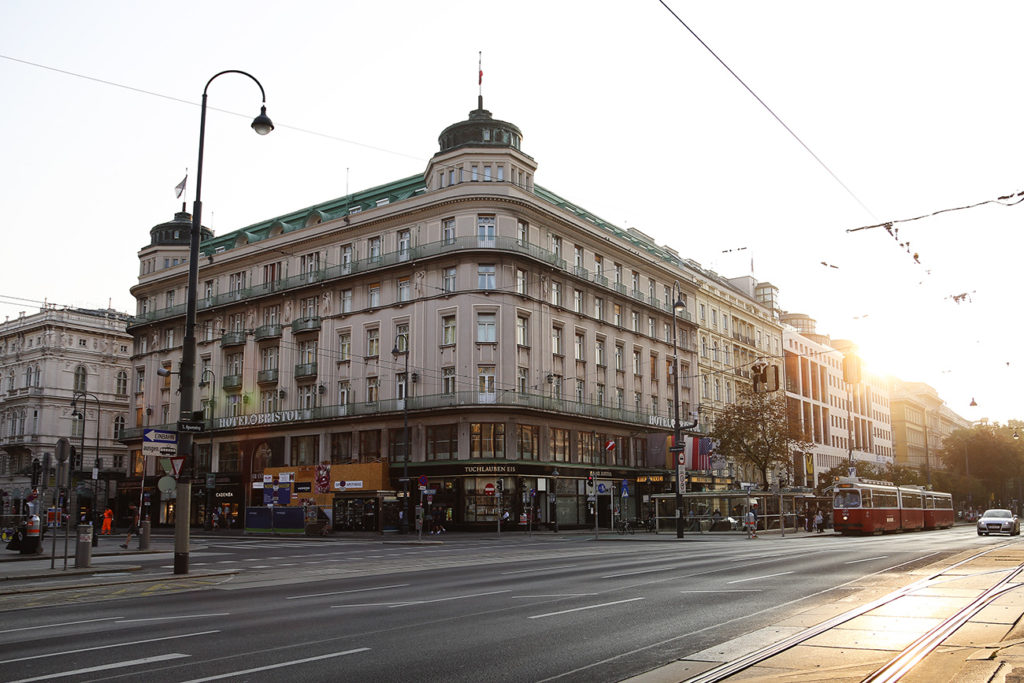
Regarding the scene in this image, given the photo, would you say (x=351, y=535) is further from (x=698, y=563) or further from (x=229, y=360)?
(x=698, y=563)

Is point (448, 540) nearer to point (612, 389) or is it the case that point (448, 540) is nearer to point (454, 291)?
point (454, 291)

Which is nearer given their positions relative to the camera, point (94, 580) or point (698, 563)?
point (94, 580)

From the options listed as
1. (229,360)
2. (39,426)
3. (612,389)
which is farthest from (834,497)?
(39,426)

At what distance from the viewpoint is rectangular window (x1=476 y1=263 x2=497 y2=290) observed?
53.3m

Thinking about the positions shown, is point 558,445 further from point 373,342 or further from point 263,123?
point 263,123

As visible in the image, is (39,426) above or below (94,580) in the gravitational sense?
above

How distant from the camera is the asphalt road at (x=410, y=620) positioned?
27.9ft

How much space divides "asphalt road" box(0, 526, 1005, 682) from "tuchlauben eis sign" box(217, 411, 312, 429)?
3787cm

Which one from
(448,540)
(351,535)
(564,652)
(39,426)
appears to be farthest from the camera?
(39,426)

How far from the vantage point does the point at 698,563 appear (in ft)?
73.9

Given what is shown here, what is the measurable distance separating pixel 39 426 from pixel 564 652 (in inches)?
3670

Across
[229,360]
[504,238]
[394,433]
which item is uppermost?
[504,238]

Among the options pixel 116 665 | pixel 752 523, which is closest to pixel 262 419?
pixel 752 523

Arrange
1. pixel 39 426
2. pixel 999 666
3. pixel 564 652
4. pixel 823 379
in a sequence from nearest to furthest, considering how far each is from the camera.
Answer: pixel 999 666 < pixel 564 652 < pixel 39 426 < pixel 823 379
